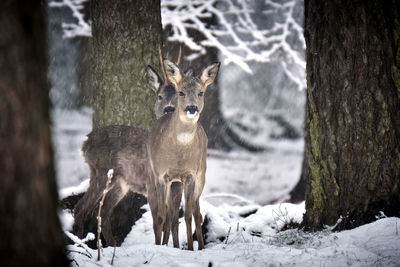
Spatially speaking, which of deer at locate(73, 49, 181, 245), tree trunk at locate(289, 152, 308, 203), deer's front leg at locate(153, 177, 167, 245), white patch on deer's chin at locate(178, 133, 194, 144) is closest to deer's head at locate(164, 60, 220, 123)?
white patch on deer's chin at locate(178, 133, 194, 144)

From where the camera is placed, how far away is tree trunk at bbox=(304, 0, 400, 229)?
427cm

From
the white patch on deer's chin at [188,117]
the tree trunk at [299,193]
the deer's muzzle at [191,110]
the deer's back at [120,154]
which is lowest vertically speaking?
the tree trunk at [299,193]

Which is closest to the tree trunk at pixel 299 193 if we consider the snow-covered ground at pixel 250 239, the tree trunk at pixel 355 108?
the snow-covered ground at pixel 250 239

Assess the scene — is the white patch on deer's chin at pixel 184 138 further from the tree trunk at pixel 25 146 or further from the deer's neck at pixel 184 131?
the tree trunk at pixel 25 146

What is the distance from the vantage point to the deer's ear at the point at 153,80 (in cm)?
674

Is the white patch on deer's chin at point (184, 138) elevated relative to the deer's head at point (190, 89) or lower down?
lower down

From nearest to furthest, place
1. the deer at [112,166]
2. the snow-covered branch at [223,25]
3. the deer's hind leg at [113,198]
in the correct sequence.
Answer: the deer at [112,166] → the deer's hind leg at [113,198] → the snow-covered branch at [223,25]

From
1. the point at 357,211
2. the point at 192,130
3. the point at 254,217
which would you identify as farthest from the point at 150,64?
the point at 357,211

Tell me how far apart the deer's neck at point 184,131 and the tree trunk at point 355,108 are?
1.41 m

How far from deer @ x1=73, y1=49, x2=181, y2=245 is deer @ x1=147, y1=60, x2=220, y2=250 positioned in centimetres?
69

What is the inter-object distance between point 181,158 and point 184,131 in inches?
11.9

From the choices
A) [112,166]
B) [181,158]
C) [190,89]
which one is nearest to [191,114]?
[190,89]

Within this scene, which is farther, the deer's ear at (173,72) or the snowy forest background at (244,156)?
the deer's ear at (173,72)

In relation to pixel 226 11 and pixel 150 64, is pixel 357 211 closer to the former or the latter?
pixel 150 64
